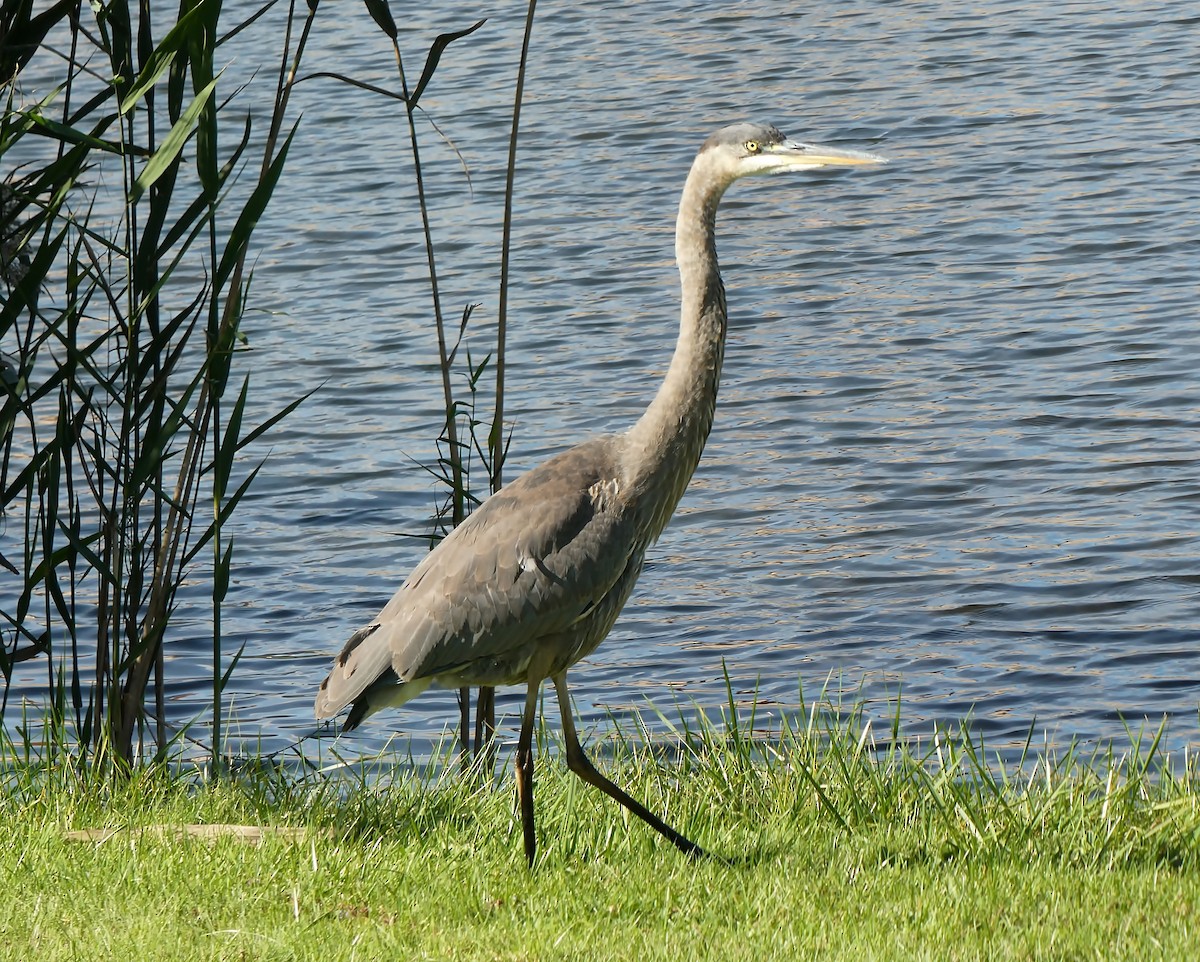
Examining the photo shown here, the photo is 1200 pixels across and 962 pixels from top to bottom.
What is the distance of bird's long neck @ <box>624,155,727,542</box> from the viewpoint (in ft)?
16.3

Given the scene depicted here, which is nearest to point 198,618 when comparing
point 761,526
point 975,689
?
point 761,526

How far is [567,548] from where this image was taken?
4906 mm

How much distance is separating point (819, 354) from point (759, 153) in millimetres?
6178

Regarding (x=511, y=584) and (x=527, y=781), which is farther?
Answer: (x=511, y=584)

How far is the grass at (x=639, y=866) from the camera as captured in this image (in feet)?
13.0

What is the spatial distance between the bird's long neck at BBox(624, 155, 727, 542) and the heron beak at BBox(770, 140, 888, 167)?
0.61ft

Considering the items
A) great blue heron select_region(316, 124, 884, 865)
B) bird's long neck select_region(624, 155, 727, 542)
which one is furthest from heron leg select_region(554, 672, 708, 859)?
bird's long neck select_region(624, 155, 727, 542)

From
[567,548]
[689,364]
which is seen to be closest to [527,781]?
[567,548]

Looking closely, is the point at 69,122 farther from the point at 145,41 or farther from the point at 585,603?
the point at 585,603

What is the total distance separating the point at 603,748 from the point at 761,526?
8.70 feet

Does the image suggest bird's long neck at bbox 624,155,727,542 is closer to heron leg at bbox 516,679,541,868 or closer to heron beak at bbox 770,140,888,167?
heron beak at bbox 770,140,888,167

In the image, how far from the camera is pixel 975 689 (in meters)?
7.20

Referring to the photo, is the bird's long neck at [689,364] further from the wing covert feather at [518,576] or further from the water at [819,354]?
the water at [819,354]

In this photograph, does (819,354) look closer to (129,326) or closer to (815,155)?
(815,155)
